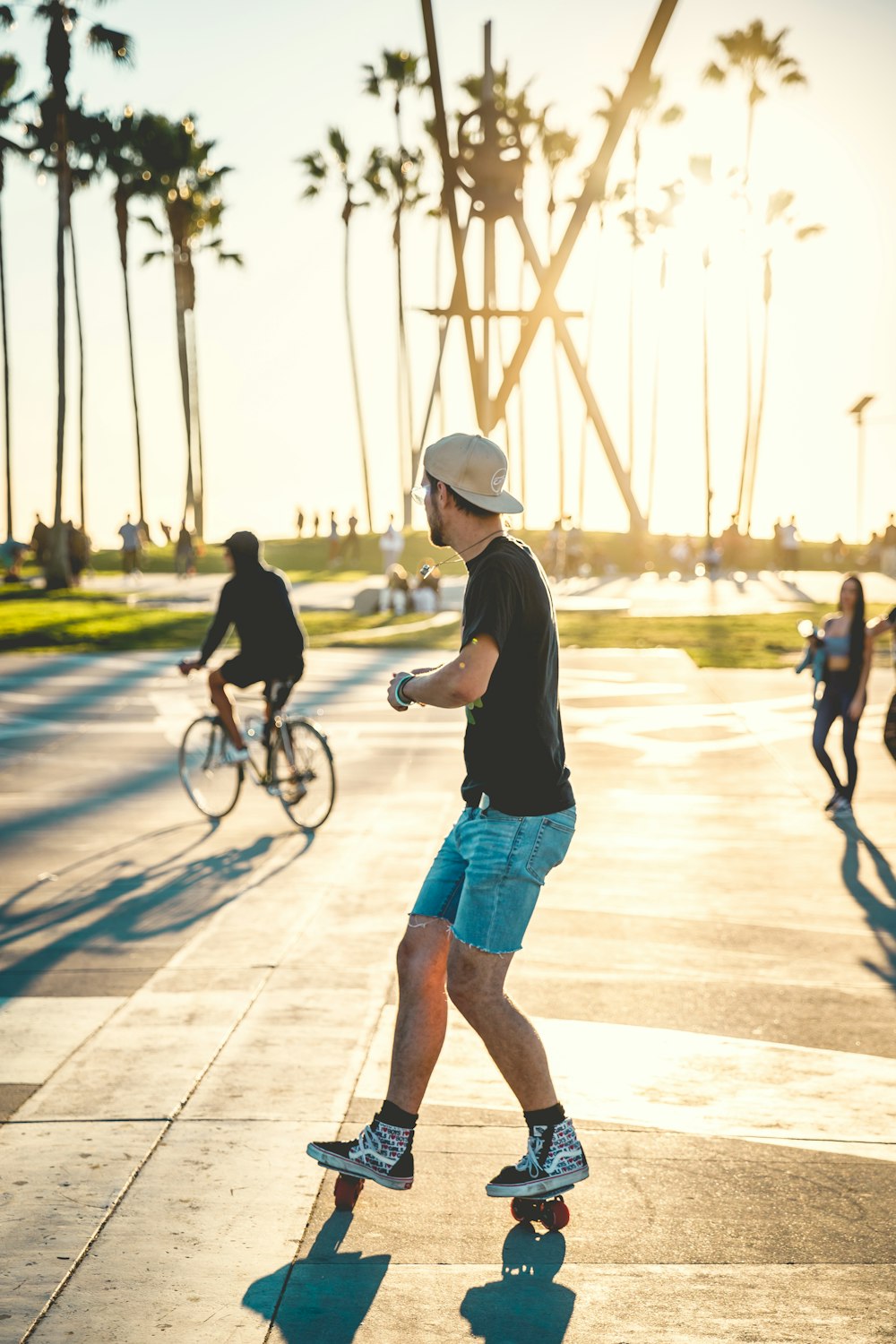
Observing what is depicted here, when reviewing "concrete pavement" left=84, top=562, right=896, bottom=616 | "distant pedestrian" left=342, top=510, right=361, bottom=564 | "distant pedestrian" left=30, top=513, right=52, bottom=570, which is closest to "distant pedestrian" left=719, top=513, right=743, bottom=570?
"concrete pavement" left=84, top=562, right=896, bottom=616

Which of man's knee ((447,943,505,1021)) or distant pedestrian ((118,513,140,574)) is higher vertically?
distant pedestrian ((118,513,140,574))

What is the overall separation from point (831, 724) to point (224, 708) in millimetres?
4292

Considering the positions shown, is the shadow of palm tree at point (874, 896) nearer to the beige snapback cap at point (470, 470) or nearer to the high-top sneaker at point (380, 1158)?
the high-top sneaker at point (380, 1158)

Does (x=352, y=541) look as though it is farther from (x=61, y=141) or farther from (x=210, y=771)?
(x=210, y=771)

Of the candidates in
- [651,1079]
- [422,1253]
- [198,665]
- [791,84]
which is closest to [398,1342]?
[422,1253]

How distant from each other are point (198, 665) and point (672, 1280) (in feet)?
22.5

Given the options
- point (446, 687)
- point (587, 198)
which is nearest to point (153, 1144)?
point (446, 687)

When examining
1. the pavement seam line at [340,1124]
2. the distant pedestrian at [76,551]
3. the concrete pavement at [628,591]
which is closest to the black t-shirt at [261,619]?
the pavement seam line at [340,1124]

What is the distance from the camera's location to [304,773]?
33.5 ft

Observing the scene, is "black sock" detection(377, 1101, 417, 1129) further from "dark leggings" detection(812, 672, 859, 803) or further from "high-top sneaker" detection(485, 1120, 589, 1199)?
"dark leggings" detection(812, 672, 859, 803)

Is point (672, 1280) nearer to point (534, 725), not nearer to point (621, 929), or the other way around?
point (534, 725)

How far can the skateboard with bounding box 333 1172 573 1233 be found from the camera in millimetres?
3875

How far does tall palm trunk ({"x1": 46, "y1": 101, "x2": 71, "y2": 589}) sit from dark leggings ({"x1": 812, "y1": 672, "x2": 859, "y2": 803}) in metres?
30.0

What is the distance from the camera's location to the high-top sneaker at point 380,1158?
3.89m
